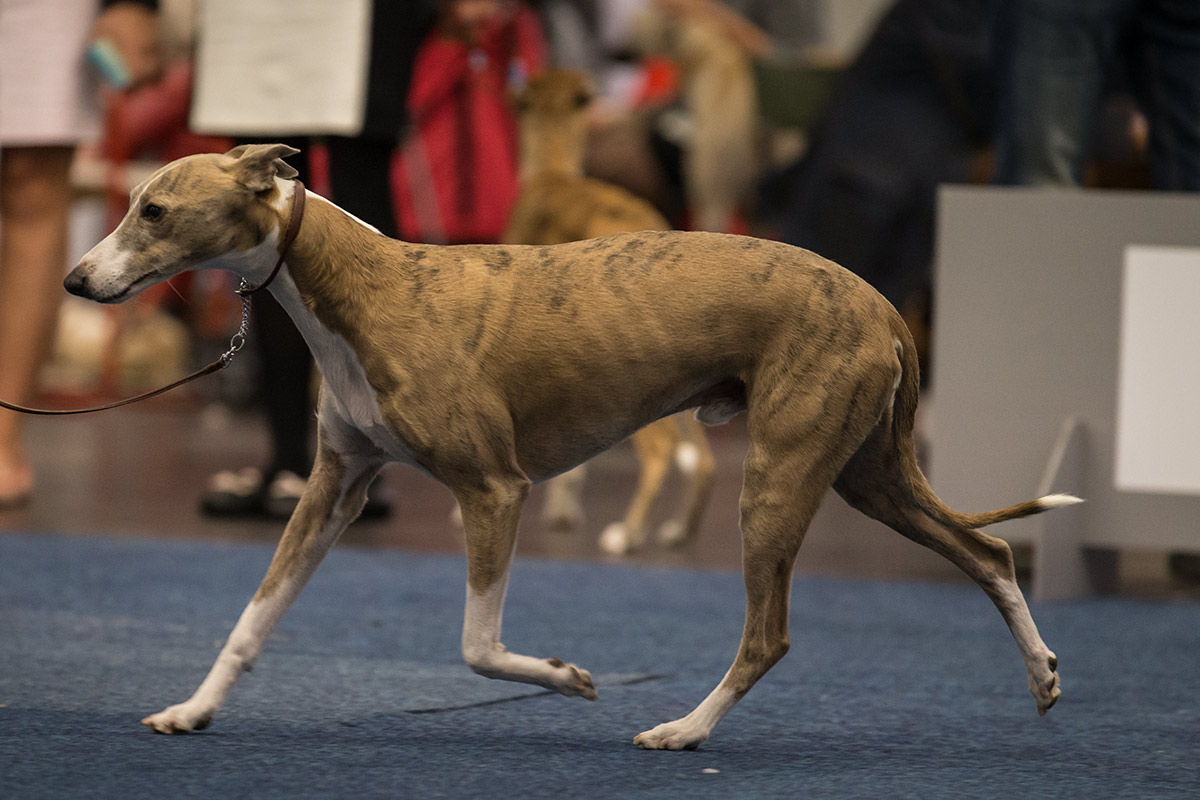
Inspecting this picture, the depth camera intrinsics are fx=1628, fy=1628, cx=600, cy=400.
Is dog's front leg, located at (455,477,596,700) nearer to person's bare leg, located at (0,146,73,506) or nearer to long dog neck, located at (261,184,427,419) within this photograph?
long dog neck, located at (261,184,427,419)

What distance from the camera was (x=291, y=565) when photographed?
2.54 meters

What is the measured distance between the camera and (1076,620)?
12.5 ft

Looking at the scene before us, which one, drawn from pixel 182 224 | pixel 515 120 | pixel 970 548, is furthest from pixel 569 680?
pixel 515 120

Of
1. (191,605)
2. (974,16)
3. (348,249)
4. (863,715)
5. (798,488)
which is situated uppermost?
(974,16)

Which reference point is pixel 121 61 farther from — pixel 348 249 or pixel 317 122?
pixel 348 249

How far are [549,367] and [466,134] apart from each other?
499 cm

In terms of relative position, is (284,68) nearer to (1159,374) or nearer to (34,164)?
(34,164)

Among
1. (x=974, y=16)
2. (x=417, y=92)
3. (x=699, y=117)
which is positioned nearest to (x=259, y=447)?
(x=417, y=92)

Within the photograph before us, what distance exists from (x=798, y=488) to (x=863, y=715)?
1.79 feet

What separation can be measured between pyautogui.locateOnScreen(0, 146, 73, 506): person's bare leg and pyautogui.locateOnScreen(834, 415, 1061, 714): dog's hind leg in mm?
2999

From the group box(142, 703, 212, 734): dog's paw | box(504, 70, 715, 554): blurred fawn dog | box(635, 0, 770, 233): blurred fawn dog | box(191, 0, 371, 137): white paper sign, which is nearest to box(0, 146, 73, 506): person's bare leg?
box(191, 0, 371, 137): white paper sign

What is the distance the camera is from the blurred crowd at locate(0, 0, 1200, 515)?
14.9 ft

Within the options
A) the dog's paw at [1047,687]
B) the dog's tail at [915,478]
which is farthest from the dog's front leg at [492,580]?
the dog's paw at [1047,687]

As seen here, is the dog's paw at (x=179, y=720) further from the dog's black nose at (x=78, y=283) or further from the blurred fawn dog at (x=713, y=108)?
the blurred fawn dog at (x=713, y=108)
